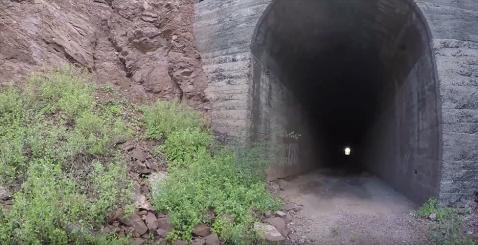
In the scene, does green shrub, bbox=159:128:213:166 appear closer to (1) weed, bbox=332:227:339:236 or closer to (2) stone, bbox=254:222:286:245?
(2) stone, bbox=254:222:286:245

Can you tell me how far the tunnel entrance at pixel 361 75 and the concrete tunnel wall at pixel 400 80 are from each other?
30 mm

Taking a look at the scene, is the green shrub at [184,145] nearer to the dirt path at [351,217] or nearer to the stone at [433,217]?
the dirt path at [351,217]

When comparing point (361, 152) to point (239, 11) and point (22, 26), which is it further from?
point (22, 26)

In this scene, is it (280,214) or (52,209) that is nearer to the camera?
(52,209)

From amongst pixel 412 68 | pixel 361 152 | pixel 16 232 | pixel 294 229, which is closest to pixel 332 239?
pixel 294 229

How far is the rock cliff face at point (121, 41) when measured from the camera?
5930 mm

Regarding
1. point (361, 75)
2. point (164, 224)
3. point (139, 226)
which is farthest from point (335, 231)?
point (361, 75)

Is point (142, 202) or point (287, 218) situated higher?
point (142, 202)

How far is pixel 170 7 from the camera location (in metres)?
7.68

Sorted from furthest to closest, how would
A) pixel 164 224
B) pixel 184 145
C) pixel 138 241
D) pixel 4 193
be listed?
1. pixel 184 145
2. pixel 164 224
3. pixel 138 241
4. pixel 4 193

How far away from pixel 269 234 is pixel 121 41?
19.0ft

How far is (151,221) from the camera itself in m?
3.76

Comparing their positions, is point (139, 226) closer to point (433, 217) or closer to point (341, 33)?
point (433, 217)

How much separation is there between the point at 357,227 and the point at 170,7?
6471 mm
